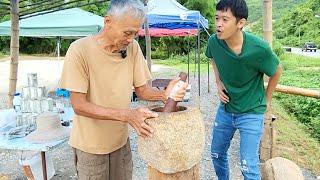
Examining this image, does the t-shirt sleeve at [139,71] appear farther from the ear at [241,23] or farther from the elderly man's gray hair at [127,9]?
the ear at [241,23]

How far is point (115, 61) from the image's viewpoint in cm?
195

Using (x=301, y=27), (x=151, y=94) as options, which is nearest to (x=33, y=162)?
(x=151, y=94)

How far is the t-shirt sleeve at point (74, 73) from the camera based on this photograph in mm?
1841

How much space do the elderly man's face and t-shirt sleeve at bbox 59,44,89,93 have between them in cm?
18

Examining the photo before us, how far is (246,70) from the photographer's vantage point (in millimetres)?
2736

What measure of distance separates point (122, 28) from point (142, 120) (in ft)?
1.54

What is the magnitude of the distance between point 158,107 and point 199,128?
0.87ft

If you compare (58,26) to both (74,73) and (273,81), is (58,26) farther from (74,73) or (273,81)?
(74,73)

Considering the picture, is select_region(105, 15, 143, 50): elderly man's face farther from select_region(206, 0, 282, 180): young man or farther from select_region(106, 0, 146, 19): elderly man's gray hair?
select_region(206, 0, 282, 180): young man

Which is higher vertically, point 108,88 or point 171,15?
point 171,15

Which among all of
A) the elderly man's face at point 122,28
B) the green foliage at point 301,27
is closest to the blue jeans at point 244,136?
the elderly man's face at point 122,28

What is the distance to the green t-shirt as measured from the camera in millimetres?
2715

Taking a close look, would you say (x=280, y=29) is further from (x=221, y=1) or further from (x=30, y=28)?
(x=221, y=1)

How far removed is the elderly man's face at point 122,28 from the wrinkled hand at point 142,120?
40cm
